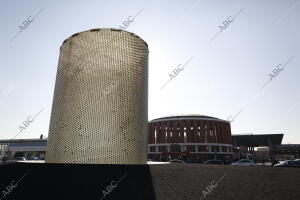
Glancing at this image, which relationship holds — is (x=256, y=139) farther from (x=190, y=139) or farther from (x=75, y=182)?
(x=75, y=182)

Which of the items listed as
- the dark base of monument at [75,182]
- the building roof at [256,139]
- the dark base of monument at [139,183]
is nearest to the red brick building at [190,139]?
the building roof at [256,139]

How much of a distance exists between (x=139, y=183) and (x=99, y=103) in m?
5.15

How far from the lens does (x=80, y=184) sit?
6.67 m

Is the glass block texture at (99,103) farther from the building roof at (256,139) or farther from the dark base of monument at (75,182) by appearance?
the building roof at (256,139)

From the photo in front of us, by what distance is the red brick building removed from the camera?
61.2 m

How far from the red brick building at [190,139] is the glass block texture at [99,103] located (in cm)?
5181

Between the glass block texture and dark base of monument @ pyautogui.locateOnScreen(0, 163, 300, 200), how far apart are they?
2.39 meters

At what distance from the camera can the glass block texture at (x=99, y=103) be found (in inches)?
407

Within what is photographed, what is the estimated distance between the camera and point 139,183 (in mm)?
6867

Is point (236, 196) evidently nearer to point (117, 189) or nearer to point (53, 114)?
point (117, 189)

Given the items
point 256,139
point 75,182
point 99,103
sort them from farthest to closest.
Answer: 1. point 256,139
2. point 99,103
3. point 75,182

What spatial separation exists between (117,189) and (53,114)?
6.85 meters

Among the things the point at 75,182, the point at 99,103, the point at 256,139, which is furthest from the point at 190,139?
the point at 75,182

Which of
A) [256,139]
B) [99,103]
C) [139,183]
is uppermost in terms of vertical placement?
[99,103]
